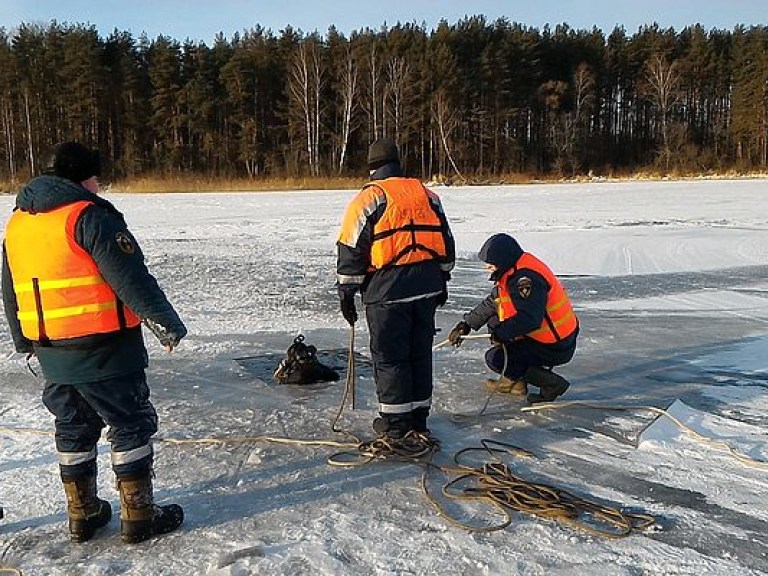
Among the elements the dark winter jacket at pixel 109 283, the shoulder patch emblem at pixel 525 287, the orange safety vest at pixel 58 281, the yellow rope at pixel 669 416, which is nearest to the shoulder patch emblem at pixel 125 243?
the dark winter jacket at pixel 109 283

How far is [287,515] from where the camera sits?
3.36m

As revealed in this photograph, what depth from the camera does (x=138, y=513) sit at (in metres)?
3.12

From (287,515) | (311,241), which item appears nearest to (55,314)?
(287,515)

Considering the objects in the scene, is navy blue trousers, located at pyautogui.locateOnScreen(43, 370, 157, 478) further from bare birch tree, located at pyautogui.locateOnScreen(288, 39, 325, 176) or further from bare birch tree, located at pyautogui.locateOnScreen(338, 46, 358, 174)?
bare birch tree, located at pyautogui.locateOnScreen(288, 39, 325, 176)

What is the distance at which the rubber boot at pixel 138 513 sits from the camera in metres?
3.11

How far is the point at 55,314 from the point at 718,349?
543 centimetres

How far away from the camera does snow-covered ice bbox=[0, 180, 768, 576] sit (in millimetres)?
2998

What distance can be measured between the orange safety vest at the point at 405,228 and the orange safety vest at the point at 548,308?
3.27ft

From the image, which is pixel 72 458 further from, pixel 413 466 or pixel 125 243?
pixel 413 466

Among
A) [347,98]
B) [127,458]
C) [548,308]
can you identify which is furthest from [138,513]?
[347,98]

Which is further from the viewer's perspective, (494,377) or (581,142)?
(581,142)

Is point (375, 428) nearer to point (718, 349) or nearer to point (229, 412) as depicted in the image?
point (229, 412)

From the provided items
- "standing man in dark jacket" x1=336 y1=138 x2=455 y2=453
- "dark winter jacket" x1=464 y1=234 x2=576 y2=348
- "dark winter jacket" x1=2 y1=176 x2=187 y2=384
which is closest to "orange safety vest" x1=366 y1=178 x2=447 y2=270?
"standing man in dark jacket" x1=336 y1=138 x2=455 y2=453

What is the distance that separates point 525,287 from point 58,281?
9.55 feet
